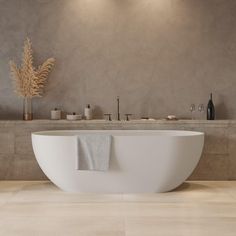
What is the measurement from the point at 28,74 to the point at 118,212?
2285mm

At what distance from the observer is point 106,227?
3070 mm

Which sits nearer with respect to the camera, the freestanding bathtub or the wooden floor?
the wooden floor

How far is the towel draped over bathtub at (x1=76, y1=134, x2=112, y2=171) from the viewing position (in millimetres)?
4117

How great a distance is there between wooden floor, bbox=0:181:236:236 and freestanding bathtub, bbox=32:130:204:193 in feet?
0.39

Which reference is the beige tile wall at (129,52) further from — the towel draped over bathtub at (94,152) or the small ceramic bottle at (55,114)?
the towel draped over bathtub at (94,152)

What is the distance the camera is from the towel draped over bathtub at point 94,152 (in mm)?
4117

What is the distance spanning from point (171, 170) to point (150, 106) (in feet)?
4.18

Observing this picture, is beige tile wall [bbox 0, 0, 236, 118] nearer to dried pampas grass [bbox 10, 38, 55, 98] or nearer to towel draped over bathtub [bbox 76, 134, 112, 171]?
dried pampas grass [bbox 10, 38, 55, 98]

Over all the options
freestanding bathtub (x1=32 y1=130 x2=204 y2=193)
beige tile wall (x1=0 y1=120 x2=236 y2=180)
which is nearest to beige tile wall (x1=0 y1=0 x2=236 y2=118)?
beige tile wall (x1=0 y1=120 x2=236 y2=180)

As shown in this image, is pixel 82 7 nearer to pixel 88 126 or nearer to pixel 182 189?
pixel 88 126

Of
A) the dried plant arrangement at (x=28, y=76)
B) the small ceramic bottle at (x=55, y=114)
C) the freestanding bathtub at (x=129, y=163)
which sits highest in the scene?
the dried plant arrangement at (x=28, y=76)

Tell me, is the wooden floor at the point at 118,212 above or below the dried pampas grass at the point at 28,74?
below

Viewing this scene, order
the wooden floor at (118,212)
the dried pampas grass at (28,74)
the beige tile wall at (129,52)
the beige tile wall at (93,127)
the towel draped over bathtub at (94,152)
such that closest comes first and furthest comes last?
the wooden floor at (118,212), the towel draped over bathtub at (94,152), the beige tile wall at (93,127), the dried pampas grass at (28,74), the beige tile wall at (129,52)

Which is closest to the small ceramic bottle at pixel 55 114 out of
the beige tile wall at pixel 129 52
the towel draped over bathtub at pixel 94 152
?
the beige tile wall at pixel 129 52
